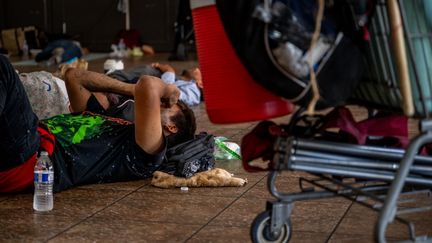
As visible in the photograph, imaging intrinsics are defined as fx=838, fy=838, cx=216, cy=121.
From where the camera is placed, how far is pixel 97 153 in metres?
4.34

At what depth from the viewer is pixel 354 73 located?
106 inches

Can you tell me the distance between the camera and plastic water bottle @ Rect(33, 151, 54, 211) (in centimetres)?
388

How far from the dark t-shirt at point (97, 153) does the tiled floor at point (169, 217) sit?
0.06 m

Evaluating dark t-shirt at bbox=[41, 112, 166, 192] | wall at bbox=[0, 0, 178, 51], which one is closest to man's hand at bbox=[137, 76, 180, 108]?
dark t-shirt at bbox=[41, 112, 166, 192]

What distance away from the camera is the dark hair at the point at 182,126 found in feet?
15.5

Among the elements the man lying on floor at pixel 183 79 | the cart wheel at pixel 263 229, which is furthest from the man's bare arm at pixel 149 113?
the man lying on floor at pixel 183 79

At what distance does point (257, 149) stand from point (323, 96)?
441 mm

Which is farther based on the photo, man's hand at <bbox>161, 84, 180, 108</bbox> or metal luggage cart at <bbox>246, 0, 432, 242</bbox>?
man's hand at <bbox>161, 84, 180, 108</bbox>

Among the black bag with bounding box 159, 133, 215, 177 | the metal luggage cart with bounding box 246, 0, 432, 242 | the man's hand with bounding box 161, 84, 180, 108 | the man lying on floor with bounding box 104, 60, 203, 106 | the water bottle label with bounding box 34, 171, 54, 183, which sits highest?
the metal luggage cart with bounding box 246, 0, 432, 242

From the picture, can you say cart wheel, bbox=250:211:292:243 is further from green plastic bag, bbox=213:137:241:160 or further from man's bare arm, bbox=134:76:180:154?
green plastic bag, bbox=213:137:241:160

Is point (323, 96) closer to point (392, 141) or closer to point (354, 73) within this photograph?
point (354, 73)

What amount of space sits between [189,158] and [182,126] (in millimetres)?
279

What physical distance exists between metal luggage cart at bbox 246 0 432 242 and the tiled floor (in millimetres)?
486

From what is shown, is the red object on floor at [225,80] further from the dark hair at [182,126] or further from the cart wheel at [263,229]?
the dark hair at [182,126]
